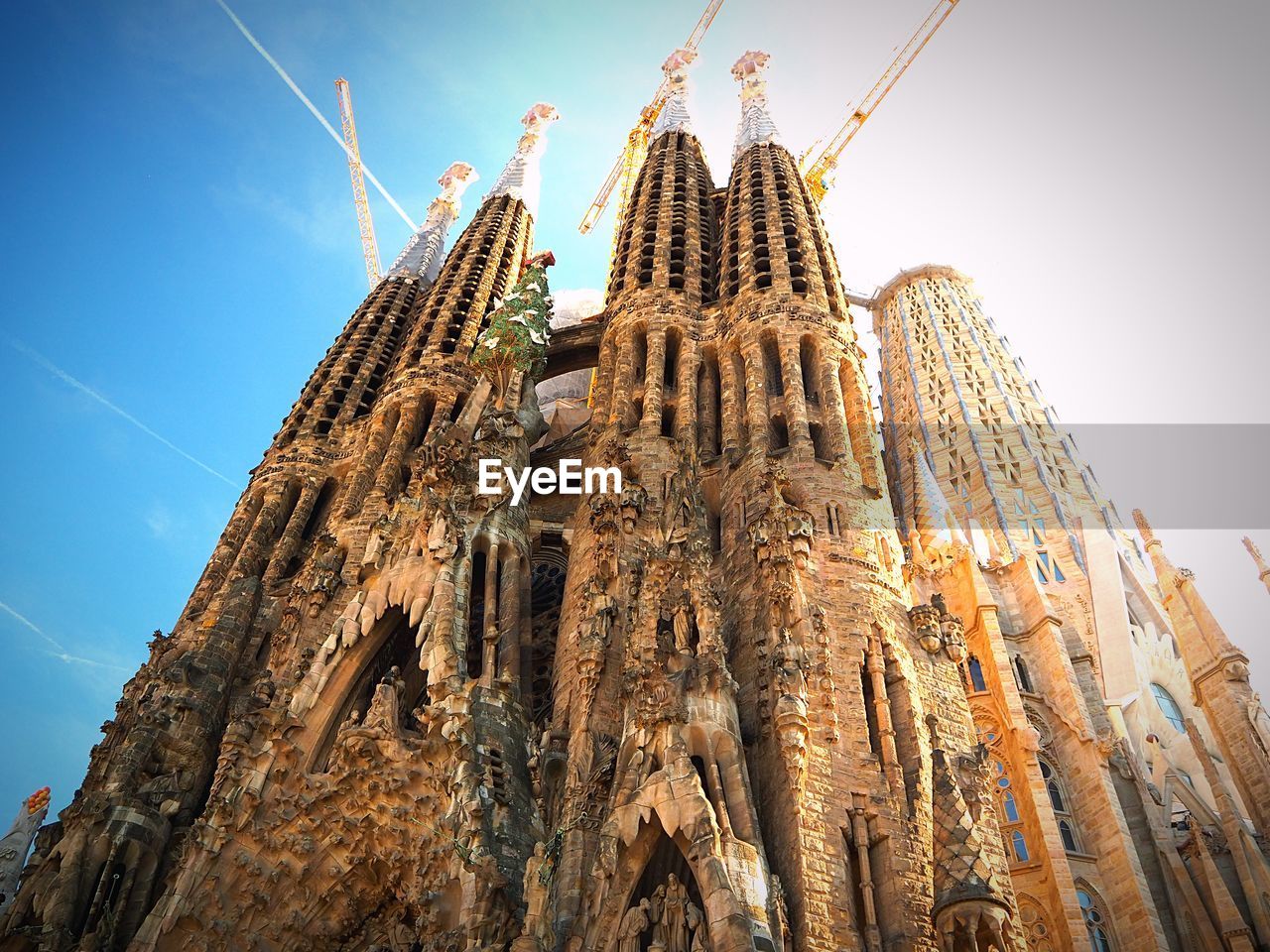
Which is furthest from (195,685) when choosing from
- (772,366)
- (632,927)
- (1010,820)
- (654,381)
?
(1010,820)

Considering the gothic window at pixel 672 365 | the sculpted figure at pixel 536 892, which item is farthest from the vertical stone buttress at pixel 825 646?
the sculpted figure at pixel 536 892

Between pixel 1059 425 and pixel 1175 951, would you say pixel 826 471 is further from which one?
pixel 1059 425

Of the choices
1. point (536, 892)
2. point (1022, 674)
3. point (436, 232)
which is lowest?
point (536, 892)

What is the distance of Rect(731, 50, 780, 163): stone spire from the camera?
35.4 m

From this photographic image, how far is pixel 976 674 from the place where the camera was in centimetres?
2184

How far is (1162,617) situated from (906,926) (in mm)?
14494

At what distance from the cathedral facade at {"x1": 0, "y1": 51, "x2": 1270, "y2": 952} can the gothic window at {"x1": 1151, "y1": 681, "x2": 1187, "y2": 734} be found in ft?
0.44

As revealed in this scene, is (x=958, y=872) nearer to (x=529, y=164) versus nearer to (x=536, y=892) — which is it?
(x=536, y=892)

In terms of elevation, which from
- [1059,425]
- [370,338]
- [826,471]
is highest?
[370,338]

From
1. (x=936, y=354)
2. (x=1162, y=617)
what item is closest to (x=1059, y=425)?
(x=936, y=354)

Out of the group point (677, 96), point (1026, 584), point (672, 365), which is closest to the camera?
point (1026, 584)

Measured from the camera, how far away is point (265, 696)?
18.6m

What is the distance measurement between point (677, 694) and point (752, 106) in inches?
1115

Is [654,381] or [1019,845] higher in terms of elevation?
[654,381]
